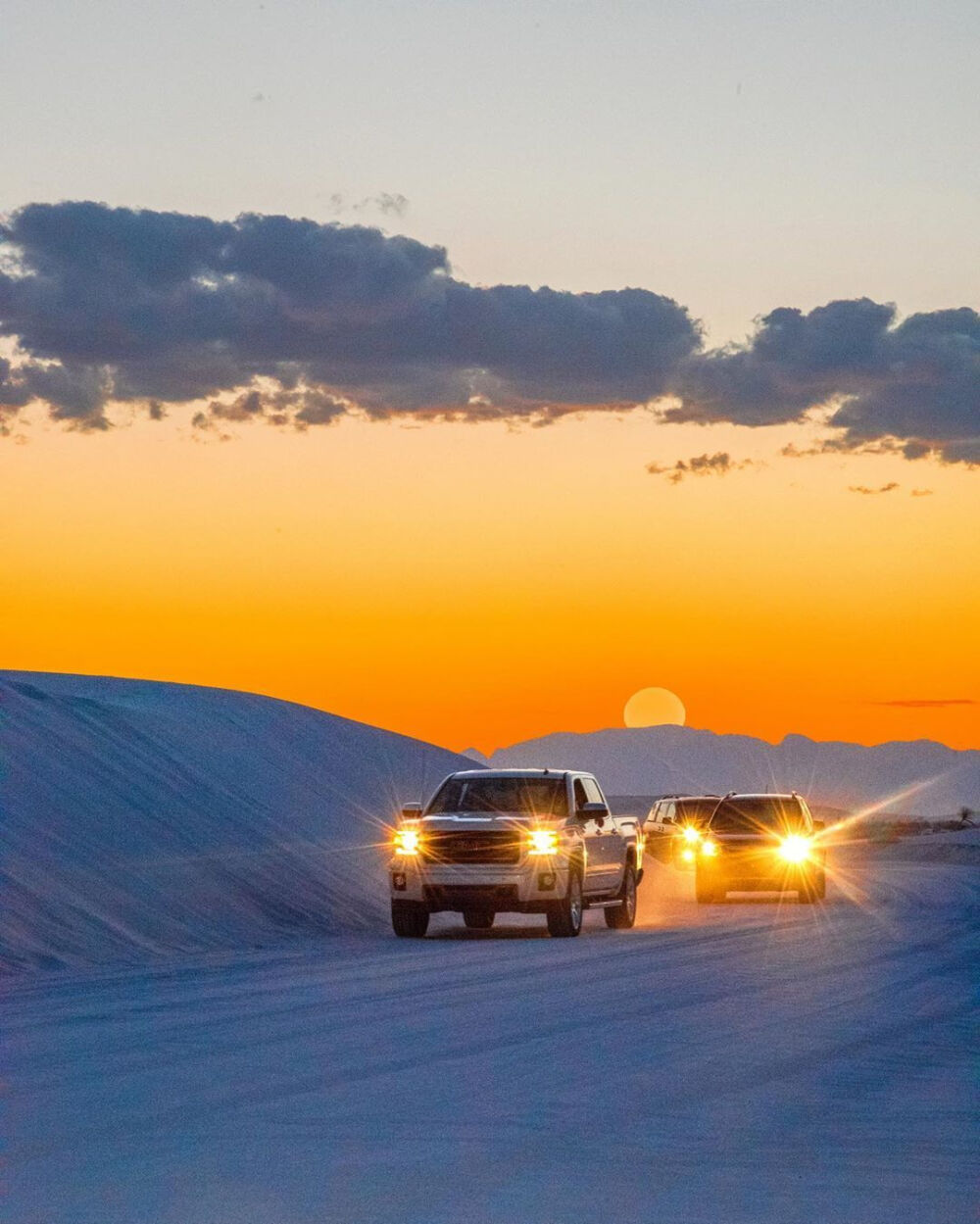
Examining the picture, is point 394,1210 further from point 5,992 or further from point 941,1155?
point 5,992

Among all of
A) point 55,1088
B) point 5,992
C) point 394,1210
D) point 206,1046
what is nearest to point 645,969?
point 5,992

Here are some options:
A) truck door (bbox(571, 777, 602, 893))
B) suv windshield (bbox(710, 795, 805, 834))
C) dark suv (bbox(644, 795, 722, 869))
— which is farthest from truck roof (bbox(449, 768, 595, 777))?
dark suv (bbox(644, 795, 722, 869))

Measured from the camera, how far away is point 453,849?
27484 mm

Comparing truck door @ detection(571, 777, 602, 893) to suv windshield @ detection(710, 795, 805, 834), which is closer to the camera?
truck door @ detection(571, 777, 602, 893)

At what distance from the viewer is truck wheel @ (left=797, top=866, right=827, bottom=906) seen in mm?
36562

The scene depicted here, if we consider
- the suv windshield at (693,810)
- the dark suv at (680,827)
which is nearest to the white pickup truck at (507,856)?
the dark suv at (680,827)

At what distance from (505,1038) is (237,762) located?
34.6 meters

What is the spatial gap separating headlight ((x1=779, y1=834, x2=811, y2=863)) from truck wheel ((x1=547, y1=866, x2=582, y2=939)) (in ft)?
31.5

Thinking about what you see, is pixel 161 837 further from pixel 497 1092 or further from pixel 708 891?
pixel 497 1092

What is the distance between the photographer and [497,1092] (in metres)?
12.3

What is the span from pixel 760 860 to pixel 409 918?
10594 mm

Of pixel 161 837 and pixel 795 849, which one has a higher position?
pixel 161 837

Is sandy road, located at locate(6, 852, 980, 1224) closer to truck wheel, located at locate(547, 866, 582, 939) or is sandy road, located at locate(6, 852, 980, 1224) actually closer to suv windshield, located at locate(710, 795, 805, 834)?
truck wheel, located at locate(547, 866, 582, 939)

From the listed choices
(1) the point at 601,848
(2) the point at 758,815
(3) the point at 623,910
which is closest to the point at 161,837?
(3) the point at 623,910
